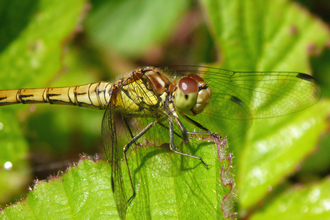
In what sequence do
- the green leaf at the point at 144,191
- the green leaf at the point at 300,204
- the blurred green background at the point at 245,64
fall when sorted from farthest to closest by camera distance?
the blurred green background at the point at 245,64 → the green leaf at the point at 300,204 → the green leaf at the point at 144,191

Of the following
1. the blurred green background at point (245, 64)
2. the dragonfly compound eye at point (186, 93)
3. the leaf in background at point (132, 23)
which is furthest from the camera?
the leaf in background at point (132, 23)

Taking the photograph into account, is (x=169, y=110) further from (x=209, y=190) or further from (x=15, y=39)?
(x=15, y=39)

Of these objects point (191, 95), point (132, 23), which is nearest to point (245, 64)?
point (191, 95)

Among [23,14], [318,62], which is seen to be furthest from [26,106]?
[318,62]

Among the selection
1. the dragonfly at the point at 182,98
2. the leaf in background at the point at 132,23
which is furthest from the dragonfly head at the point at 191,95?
the leaf in background at the point at 132,23

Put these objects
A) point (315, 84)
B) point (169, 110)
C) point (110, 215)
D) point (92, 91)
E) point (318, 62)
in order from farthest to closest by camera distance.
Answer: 1. point (318, 62)
2. point (92, 91)
3. point (315, 84)
4. point (169, 110)
5. point (110, 215)

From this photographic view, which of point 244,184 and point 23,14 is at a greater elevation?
point 23,14

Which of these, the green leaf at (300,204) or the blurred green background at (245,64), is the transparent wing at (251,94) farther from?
the green leaf at (300,204)
